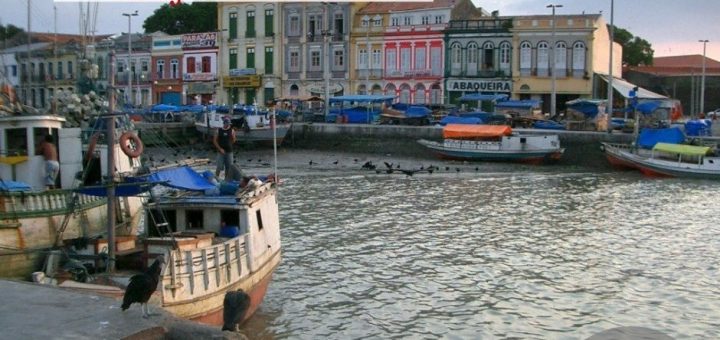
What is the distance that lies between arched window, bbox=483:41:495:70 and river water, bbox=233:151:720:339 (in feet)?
81.1

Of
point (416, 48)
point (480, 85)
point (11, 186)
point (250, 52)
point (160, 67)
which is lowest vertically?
point (11, 186)

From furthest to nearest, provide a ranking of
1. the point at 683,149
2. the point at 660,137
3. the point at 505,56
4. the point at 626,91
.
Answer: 1. the point at 505,56
2. the point at 626,91
3. the point at 660,137
4. the point at 683,149

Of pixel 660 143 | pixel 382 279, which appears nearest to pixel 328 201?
pixel 382 279

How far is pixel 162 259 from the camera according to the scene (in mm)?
12219

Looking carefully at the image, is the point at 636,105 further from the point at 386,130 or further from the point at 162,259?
the point at 162,259

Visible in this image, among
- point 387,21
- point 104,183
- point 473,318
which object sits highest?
point 387,21

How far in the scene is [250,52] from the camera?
6512 cm

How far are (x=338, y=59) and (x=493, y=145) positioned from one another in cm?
2189

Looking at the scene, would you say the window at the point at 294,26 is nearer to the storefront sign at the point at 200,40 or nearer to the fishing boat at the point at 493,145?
the storefront sign at the point at 200,40

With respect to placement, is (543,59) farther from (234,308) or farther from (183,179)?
(234,308)

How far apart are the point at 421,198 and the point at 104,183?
57.6 feet

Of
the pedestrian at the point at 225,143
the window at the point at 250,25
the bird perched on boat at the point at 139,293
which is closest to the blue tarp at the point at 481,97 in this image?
the window at the point at 250,25

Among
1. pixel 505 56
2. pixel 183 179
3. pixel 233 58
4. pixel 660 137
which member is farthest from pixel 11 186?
pixel 233 58

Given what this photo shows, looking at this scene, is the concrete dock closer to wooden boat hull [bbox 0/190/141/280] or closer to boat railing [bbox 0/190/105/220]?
wooden boat hull [bbox 0/190/141/280]
